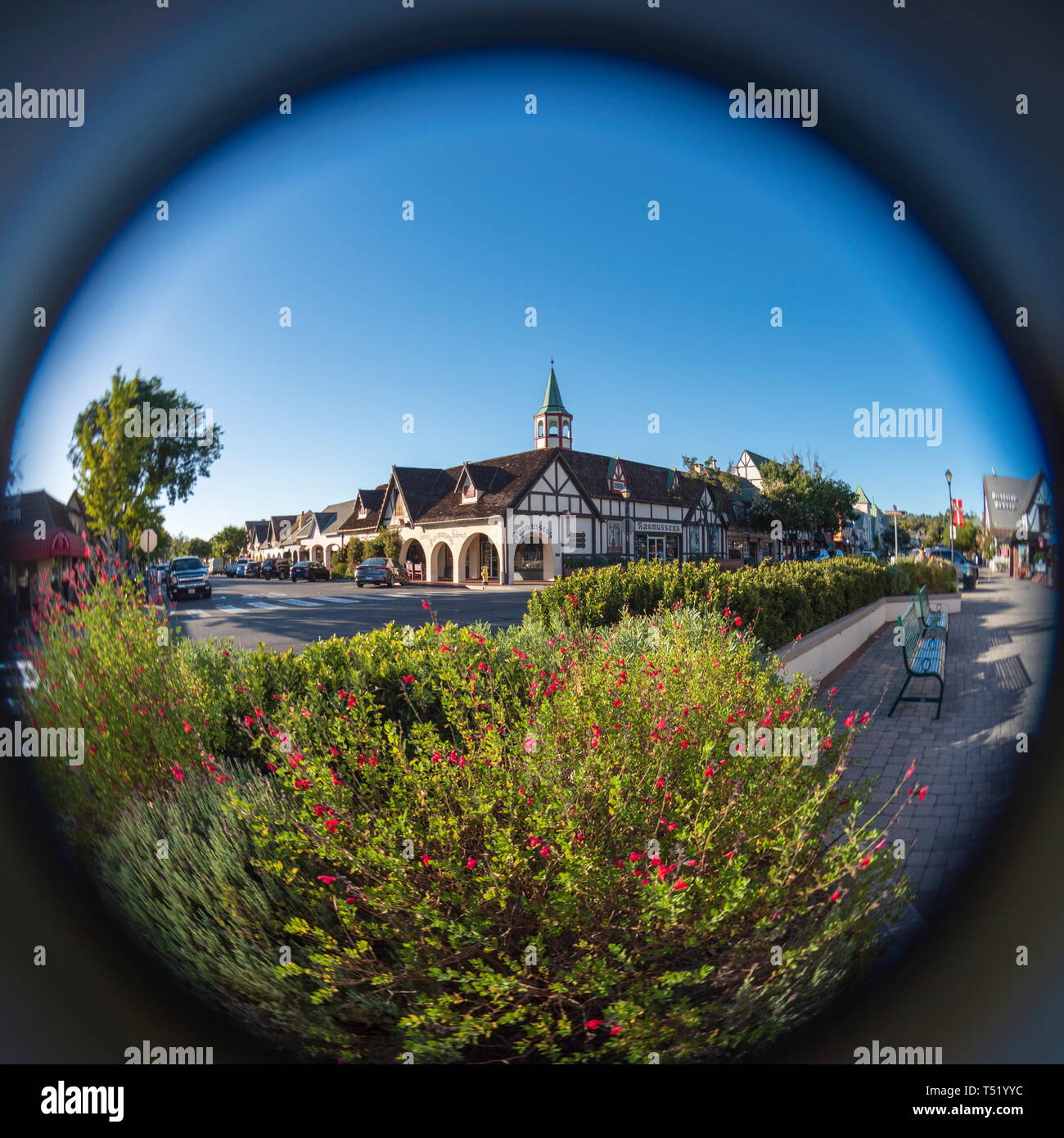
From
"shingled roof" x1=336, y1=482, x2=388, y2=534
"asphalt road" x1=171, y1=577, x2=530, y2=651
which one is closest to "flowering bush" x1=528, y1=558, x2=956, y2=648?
"asphalt road" x1=171, y1=577, x2=530, y2=651

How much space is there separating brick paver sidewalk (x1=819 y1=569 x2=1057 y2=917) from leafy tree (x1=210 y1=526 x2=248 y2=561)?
403cm

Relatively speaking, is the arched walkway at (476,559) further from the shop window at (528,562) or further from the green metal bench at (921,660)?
the green metal bench at (921,660)

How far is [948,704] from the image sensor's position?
6.71m

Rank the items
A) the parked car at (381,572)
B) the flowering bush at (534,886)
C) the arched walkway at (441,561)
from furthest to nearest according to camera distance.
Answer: the arched walkway at (441,561) → the parked car at (381,572) → the flowering bush at (534,886)

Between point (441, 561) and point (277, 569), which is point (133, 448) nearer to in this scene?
point (277, 569)

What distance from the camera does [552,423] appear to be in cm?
390

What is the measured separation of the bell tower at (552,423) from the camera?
361cm

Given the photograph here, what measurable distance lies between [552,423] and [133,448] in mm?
2349

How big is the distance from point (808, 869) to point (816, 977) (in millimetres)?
351

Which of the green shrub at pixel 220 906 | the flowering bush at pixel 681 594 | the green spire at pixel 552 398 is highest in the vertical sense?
the green spire at pixel 552 398

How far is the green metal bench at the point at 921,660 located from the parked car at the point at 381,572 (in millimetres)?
5786

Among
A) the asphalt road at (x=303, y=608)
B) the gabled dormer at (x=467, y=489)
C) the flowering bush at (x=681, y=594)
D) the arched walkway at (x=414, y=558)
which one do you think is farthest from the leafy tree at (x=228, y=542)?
the flowering bush at (x=681, y=594)

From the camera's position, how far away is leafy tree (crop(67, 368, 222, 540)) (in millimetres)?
2834
